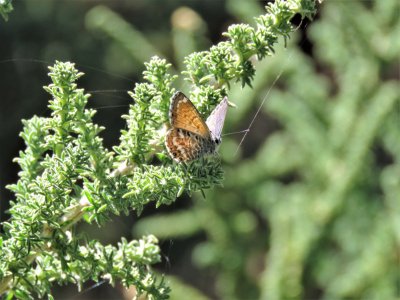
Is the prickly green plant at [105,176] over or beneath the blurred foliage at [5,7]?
beneath

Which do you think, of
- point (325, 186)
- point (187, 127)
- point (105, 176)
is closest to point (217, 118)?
point (187, 127)

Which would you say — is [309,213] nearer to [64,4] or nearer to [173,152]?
[173,152]

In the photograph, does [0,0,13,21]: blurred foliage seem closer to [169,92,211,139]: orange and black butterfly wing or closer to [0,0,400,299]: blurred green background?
[169,92,211,139]: orange and black butterfly wing

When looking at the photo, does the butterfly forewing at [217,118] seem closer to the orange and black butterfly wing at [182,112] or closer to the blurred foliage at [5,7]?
the orange and black butterfly wing at [182,112]

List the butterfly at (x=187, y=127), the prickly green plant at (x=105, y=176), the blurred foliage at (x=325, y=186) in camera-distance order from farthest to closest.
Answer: the blurred foliage at (x=325, y=186), the butterfly at (x=187, y=127), the prickly green plant at (x=105, y=176)

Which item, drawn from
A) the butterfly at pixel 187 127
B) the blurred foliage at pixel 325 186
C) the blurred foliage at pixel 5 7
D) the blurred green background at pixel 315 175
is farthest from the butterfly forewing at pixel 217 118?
the blurred foliage at pixel 325 186

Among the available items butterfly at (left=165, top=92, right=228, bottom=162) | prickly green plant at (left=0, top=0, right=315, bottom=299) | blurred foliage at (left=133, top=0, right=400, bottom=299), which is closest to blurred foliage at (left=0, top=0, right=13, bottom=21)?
prickly green plant at (left=0, top=0, right=315, bottom=299)

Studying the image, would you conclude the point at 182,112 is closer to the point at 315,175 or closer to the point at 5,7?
the point at 5,7

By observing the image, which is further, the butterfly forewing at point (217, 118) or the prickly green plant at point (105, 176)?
the butterfly forewing at point (217, 118)
